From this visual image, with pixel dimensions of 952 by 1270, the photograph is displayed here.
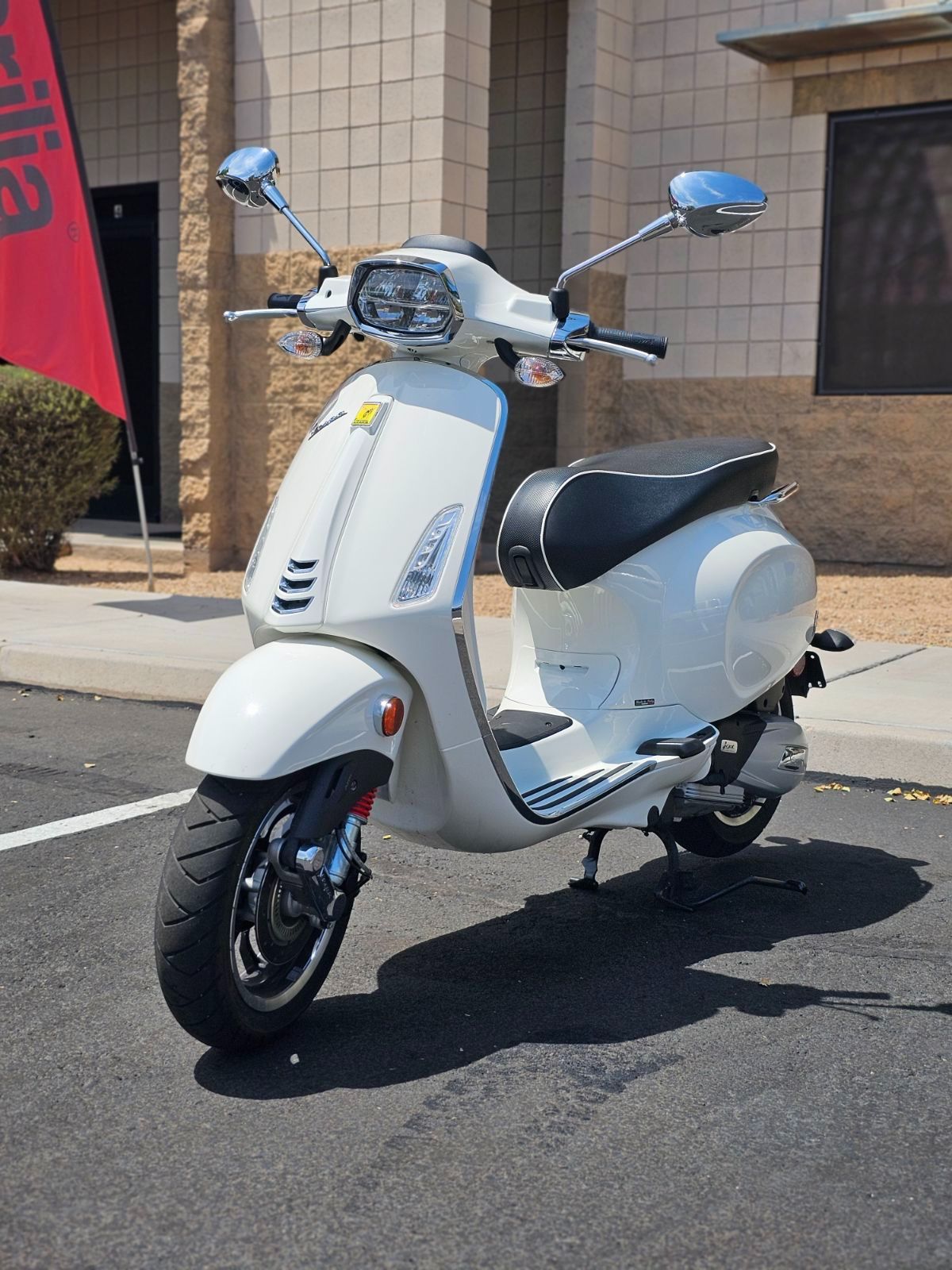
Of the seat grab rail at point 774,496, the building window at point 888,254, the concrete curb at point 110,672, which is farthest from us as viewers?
the building window at point 888,254

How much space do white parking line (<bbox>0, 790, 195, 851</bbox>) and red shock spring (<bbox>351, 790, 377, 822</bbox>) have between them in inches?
73.2

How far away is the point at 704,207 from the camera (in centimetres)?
362

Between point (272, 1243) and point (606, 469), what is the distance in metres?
2.36

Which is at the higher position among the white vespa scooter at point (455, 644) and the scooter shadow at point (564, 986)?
the white vespa scooter at point (455, 644)

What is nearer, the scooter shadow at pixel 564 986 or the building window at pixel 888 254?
the scooter shadow at pixel 564 986

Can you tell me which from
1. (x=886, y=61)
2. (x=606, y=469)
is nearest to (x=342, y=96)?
(x=886, y=61)

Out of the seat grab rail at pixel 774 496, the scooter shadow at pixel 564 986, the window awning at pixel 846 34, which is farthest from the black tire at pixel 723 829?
the window awning at pixel 846 34

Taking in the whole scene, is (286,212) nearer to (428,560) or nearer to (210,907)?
(428,560)

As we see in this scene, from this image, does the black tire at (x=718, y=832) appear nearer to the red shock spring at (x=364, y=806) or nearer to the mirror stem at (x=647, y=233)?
the red shock spring at (x=364, y=806)

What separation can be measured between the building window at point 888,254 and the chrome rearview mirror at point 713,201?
8.02 meters

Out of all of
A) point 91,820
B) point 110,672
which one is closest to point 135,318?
point 110,672

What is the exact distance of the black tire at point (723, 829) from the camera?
4707 millimetres

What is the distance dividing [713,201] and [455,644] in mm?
1234

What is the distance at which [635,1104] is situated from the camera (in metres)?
3.05
